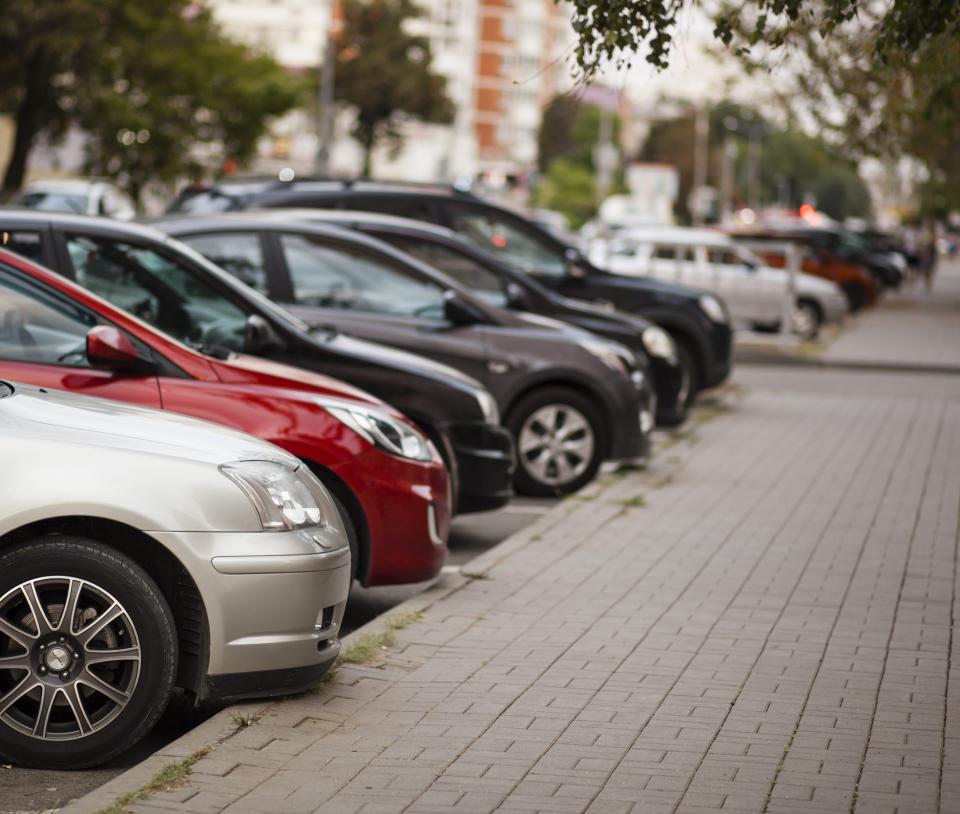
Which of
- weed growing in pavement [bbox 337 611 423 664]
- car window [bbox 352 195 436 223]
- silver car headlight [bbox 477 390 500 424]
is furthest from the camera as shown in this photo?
car window [bbox 352 195 436 223]

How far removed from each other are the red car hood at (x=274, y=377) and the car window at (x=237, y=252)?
3.16 m

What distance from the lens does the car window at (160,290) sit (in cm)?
855

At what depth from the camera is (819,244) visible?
140 ft

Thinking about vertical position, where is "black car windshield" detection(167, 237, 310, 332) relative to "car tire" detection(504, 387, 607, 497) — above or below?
above

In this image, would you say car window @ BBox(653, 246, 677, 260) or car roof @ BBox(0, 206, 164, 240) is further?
car window @ BBox(653, 246, 677, 260)

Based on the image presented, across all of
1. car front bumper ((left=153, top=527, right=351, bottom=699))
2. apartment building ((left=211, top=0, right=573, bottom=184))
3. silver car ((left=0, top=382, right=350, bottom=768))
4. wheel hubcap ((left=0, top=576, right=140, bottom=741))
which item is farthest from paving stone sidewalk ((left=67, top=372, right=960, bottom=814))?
apartment building ((left=211, top=0, right=573, bottom=184))

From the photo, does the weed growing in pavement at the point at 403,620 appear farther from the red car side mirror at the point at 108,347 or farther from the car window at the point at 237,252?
the car window at the point at 237,252

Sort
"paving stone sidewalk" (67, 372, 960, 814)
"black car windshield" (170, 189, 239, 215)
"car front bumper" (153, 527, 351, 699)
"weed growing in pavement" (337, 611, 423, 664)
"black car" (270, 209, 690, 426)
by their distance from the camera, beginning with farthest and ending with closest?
"black car windshield" (170, 189, 239, 215) → "black car" (270, 209, 690, 426) → "weed growing in pavement" (337, 611, 423, 664) → "car front bumper" (153, 527, 351, 699) → "paving stone sidewalk" (67, 372, 960, 814)

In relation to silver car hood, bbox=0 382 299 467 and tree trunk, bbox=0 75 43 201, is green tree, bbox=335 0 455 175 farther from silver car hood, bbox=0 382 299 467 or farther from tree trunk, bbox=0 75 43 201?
silver car hood, bbox=0 382 299 467

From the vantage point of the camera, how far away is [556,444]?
1177 centimetres

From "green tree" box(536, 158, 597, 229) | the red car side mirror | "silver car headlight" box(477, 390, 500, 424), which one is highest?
"green tree" box(536, 158, 597, 229)

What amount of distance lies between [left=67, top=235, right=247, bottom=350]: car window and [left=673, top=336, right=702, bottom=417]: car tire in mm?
8541

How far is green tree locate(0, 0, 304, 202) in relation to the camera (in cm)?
3647

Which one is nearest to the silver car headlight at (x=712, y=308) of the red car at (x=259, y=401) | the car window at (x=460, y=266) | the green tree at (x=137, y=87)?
the car window at (x=460, y=266)
